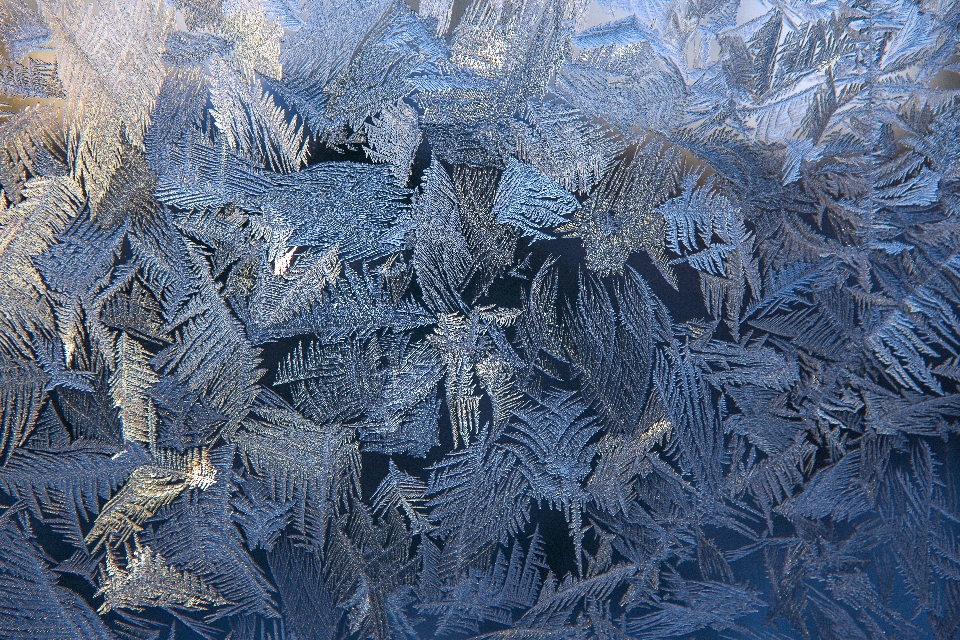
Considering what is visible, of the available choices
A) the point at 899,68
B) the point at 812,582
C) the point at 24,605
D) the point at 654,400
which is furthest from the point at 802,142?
the point at 24,605

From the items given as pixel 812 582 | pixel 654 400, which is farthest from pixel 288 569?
pixel 812 582

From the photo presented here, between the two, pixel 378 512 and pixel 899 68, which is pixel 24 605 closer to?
pixel 378 512

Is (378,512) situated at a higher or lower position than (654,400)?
lower

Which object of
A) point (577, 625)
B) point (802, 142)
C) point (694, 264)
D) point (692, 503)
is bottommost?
point (577, 625)

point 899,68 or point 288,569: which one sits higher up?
point 899,68

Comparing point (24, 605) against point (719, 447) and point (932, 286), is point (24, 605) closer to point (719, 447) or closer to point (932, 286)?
point (719, 447)

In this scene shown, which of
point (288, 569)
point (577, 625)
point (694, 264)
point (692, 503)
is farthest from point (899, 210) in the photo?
point (288, 569)

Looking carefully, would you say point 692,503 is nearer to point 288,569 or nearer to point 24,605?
point 288,569
